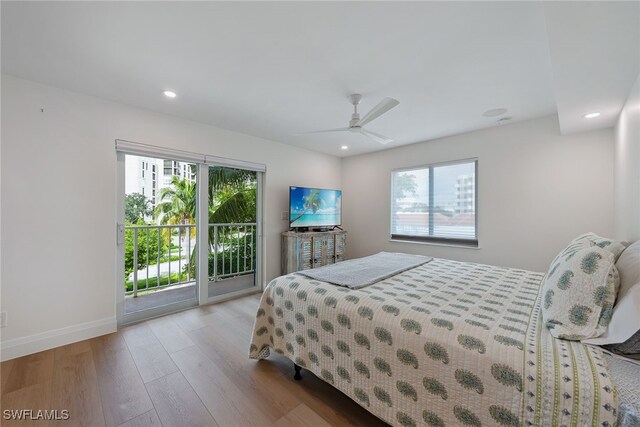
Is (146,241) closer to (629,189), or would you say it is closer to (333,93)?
(333,93)

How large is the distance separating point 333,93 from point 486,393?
2.38m

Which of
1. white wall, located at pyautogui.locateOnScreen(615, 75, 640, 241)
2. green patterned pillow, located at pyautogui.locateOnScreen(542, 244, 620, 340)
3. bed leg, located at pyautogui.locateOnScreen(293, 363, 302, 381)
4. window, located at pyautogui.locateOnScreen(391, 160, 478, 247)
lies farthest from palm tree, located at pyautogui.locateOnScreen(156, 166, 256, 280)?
white wall, located at pyautogui.locateOnScreen(615, 75, 640, 241)

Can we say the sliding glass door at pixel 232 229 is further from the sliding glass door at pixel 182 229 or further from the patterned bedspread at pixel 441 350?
the patterned bedspread at pixel 441 350

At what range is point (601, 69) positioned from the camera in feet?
5.25

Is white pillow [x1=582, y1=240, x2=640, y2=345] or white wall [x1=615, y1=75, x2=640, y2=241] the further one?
white wall [x1=615, y1=75, x2=640, y2=241]

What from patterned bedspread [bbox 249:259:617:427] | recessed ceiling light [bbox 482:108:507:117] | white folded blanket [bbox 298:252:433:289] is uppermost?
recessed ceiling light [bbox 482:108:507:117]

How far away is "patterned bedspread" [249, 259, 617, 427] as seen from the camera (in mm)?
917

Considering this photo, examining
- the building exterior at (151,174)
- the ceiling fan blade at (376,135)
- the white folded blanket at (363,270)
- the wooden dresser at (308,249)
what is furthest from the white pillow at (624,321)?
the building exterior at (151,174)

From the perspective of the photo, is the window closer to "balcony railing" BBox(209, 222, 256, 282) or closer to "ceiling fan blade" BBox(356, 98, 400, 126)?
"ceiling fan blade" BBox(356, 98, 400, 126)

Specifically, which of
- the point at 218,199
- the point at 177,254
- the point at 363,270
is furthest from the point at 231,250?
the point at 363,270

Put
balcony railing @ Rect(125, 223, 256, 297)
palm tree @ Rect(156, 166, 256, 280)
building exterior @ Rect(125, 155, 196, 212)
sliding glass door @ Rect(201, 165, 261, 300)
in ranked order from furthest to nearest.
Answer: sliding glass door @ Rect(201, 165, 261, 300) → palm tree @ Rect(156, 166, 256, 280) → balcony railing @ Rect(125, 223, 256, 297) → building exterior @ Rect(125, 155, 196, 212)

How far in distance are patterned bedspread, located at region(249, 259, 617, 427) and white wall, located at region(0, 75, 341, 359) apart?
186 cm

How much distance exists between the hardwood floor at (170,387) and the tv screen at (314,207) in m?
2.10

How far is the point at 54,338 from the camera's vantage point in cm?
223
